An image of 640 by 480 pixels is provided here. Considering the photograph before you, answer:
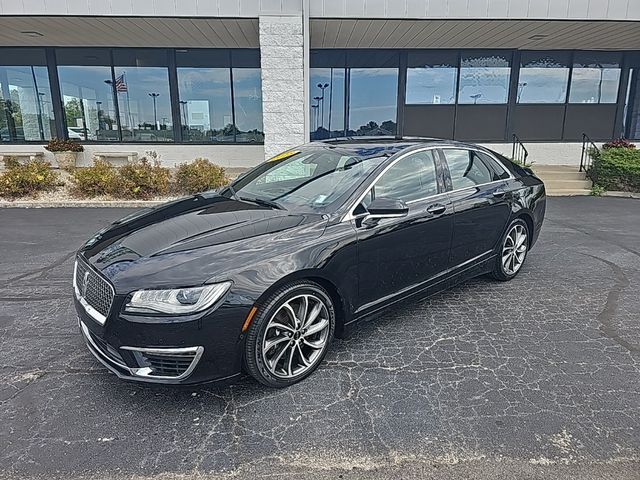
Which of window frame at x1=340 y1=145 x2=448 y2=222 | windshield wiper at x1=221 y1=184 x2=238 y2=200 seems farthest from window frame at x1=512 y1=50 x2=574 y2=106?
windshield wiper at x1=221 y1=184 x2=238 y2=200

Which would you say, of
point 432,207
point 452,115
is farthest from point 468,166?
point 452,115

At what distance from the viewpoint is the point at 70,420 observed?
2504mm

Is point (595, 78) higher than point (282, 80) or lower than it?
higher

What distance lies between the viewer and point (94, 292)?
8.58ft

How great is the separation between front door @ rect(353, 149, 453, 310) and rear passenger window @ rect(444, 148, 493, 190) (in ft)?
0.74

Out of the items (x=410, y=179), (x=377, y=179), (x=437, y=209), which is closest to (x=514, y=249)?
(x=437, y=209)

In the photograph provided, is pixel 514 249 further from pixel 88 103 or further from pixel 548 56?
pixel 88 103

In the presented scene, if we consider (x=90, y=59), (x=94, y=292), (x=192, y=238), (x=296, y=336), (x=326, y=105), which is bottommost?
(x=296, y=336)

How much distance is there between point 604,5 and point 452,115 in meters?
4.74

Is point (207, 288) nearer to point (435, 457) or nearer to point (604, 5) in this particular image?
point (435, 457)

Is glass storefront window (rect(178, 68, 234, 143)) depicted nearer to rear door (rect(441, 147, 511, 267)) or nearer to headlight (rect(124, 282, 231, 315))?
rear door (rect(441, 147, 511, 267))

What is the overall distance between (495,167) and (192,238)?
334 cm

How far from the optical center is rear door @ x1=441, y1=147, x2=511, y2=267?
388 cm

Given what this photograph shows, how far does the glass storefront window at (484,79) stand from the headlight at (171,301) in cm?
1269
